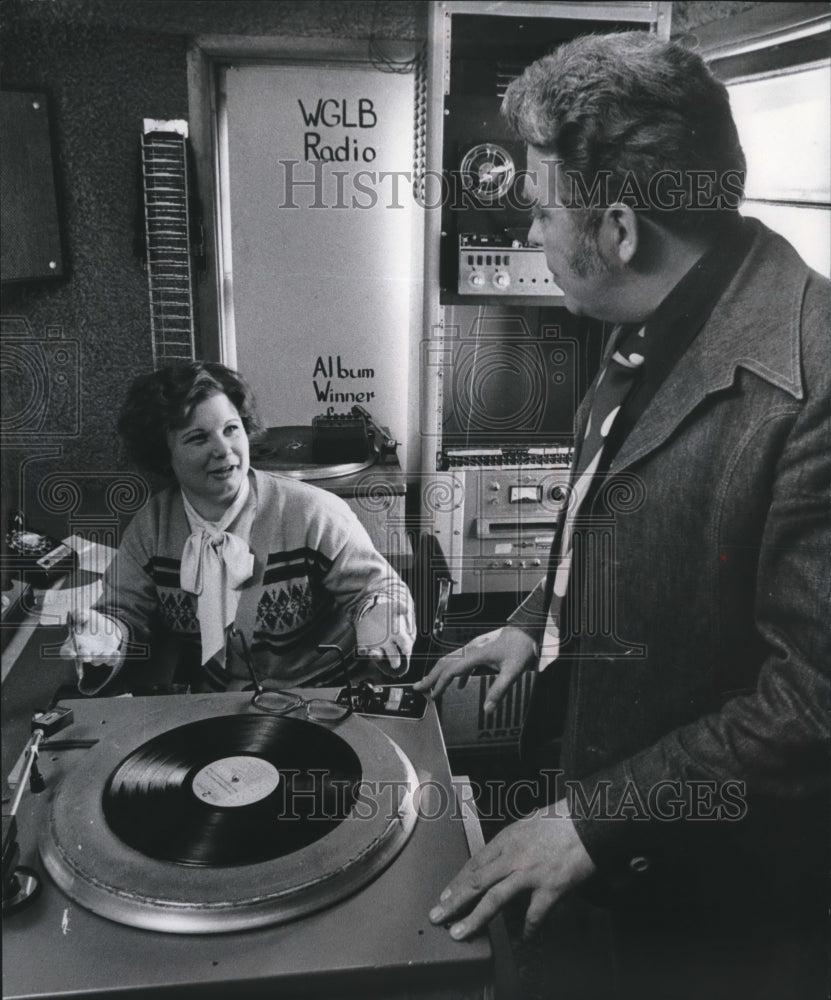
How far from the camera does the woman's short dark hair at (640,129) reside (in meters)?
0.92

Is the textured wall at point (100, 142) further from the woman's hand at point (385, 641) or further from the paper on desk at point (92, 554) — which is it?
the woman's hand at point (385, 641)

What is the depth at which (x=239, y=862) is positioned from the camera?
88 centimetres

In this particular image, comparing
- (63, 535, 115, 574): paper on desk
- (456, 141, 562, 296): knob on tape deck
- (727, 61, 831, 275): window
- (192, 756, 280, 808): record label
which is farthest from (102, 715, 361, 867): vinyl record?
(727, 61, 831, 275): window

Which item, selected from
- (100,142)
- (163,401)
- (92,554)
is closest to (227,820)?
(92,554)

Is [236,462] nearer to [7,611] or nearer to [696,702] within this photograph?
[7,611]

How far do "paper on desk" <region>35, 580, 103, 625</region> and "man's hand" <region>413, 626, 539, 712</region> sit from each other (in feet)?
1.71

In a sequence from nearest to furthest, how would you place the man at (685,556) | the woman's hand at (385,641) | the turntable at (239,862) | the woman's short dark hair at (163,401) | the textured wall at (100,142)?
the turntable at (239,862) < the man at (685,556) < the textured wall at (100,142) < the woman's short dark hair at (163,401) < the woman's hand at (385,641)

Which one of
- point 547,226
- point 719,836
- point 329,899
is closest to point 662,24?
point 547,226

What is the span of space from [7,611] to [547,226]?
0.91m

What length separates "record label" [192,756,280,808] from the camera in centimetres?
99

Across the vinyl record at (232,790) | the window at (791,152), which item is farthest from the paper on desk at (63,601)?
the window at (791,152)

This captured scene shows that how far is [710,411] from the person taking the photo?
3.06 ft

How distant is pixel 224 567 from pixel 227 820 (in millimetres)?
411

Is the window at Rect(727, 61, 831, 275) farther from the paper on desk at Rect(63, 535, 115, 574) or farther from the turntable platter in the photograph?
the paper on desk at Rect(63, 535, 115, 574)
